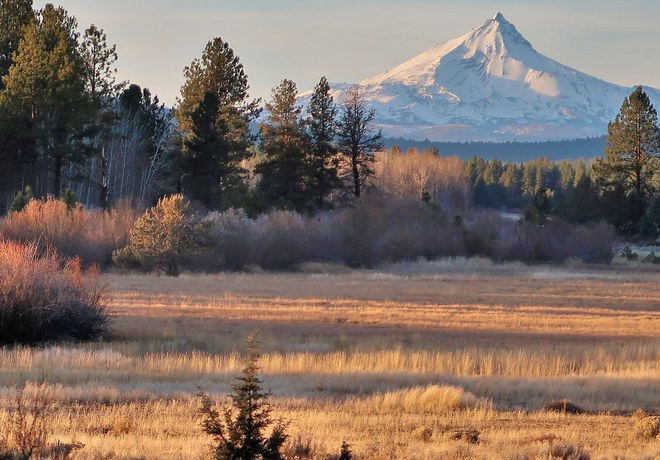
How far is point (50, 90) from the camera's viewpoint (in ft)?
183

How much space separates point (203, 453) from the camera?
10.8m

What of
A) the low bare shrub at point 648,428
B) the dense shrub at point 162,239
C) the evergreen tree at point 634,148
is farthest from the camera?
the evergreen tree at point 634,148

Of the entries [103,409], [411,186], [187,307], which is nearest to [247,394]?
[103,409]

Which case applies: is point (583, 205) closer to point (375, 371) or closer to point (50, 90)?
point (50, 90)

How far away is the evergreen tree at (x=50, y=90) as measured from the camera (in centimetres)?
5575

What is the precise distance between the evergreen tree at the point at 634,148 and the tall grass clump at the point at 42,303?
6298 centimetres

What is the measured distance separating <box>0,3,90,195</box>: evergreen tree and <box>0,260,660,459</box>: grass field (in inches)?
734

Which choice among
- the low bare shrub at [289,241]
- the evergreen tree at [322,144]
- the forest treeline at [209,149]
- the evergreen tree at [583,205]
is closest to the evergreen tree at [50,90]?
the forest treeline at [209,149]

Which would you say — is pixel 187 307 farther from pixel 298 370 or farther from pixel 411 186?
pixel 411 186

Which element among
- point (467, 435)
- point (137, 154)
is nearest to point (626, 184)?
point (137, 154)

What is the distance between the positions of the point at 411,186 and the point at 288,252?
47130 millimetres

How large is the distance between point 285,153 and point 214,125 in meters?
5.60

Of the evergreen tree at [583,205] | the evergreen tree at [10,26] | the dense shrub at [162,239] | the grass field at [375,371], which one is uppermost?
the evergreen tree at [10,26]

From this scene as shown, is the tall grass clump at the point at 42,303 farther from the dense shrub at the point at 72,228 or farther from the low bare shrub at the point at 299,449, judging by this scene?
the dense shrub at the point at 72,228
